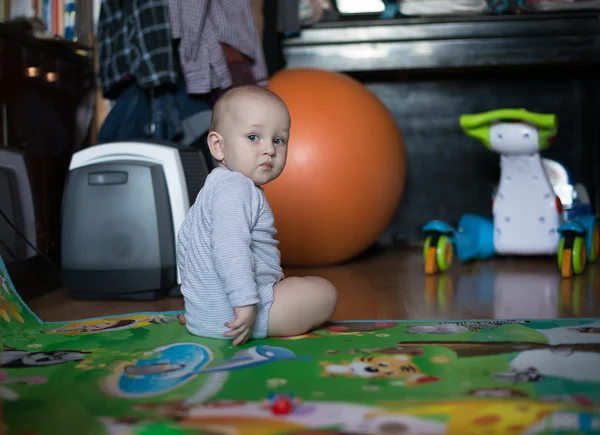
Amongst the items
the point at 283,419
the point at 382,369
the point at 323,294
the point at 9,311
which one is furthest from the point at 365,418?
the point at 9,311

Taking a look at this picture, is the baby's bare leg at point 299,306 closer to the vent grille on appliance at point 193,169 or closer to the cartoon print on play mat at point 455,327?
the cartoon print on play mat at point 455,327

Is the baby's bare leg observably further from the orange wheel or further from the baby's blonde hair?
the orange wheel

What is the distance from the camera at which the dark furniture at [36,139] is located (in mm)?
1825

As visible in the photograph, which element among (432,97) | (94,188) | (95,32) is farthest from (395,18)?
(94,188)

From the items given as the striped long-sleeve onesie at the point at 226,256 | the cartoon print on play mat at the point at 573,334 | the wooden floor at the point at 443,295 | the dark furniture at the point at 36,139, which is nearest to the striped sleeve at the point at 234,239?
the striped long-sleeve onesie at the point at 226,256

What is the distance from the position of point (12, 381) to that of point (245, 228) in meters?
0.42

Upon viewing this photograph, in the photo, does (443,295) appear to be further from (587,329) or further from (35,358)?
(35,358)

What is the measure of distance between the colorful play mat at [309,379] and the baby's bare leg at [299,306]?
0.10ft

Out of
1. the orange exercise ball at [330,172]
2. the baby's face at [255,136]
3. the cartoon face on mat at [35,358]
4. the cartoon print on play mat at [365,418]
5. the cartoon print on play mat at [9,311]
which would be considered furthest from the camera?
the orange exercise ball at [330,172]

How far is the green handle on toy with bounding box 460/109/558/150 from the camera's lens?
7.24ft

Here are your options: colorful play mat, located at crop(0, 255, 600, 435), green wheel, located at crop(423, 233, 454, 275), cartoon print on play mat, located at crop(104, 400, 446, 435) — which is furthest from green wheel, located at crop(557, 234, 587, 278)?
cartoon print on play mat, located at crop(104, 400, 446, 435)

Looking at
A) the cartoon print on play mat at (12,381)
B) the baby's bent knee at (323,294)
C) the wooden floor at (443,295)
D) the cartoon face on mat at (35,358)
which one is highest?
the baby's bent knee at (323,294)

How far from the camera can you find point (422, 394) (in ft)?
3.06

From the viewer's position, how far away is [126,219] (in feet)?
5.77
